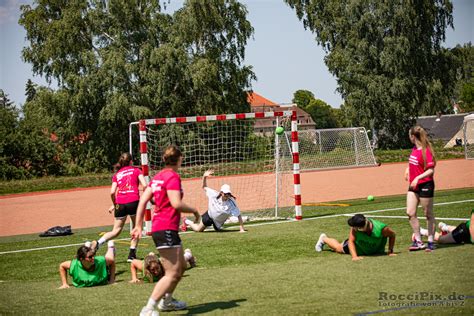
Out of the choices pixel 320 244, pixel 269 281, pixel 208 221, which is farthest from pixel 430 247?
pixel 208 221

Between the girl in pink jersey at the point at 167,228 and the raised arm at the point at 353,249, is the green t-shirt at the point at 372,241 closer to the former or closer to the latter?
the raised arm at the point at 353,249

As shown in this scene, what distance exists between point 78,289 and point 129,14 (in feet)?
129

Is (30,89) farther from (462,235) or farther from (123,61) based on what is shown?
(462,235)

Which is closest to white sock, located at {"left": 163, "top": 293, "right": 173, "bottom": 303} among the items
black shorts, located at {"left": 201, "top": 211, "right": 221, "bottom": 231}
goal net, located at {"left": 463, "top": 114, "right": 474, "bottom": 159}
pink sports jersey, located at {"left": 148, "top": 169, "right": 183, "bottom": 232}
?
pink sports jersey, located at {"left": 148, "top": 169, "right": 183, "bottom": 232}

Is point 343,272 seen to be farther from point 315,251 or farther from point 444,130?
point 444,130

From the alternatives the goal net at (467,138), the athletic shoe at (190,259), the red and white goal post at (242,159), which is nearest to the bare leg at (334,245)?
the athletic shoe at (190,259)

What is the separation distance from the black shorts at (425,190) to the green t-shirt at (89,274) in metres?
4.91

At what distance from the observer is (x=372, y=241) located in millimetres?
10180

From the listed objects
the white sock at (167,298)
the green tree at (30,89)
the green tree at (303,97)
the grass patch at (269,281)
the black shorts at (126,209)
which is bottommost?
the grass patch at (269,281)

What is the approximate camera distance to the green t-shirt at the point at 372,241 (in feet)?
33.1

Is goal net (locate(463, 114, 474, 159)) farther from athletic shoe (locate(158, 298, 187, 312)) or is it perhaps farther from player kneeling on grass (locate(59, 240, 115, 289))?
athletic shoe (locate(158, 298, 187, 312))

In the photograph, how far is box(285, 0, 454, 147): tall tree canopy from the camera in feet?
175

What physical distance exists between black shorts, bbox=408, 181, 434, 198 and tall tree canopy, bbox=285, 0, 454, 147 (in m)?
44.3

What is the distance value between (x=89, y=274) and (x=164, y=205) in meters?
2.98
